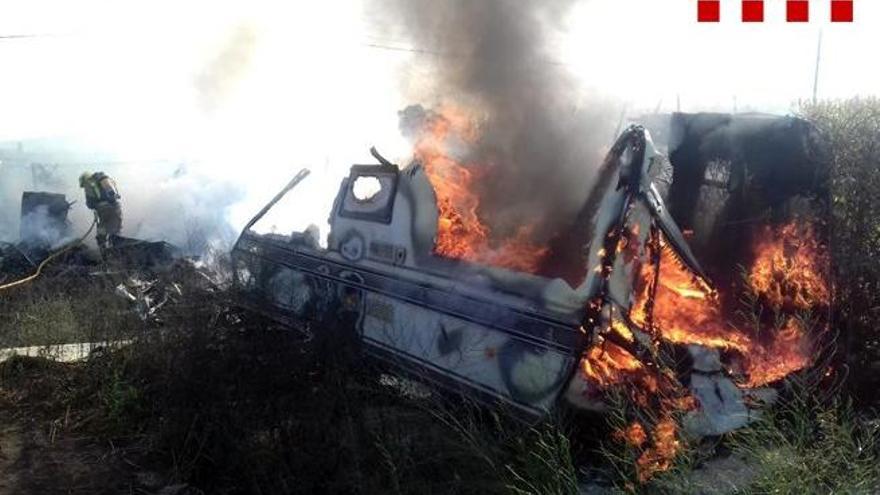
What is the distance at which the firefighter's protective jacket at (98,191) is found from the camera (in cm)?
1204

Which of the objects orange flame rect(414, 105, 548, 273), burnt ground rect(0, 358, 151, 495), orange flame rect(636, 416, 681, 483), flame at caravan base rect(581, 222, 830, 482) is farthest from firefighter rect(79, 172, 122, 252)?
orange flame rect(636, 416, 681, 483)

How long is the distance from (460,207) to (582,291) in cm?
158

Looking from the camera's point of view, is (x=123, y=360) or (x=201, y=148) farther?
(x=201, y=148)

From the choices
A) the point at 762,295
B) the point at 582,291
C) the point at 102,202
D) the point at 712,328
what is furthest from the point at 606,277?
the point at 102,202

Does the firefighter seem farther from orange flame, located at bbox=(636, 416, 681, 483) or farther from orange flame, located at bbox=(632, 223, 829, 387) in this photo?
orange flame, located at bbox=(636, 416, 681, 483)

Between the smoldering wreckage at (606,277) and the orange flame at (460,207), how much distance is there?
0.02 metres

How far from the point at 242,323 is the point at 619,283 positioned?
283 centimetres

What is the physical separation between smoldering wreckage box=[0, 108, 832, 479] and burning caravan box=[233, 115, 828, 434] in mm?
11

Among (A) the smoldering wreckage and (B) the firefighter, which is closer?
(A) the smoldering wreckage

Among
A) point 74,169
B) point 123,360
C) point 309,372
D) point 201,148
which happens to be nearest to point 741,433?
point 309,372

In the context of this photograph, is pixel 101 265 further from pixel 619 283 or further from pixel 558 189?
pixel 619 283

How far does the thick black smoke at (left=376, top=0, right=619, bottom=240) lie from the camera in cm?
555

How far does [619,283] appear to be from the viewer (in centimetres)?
387

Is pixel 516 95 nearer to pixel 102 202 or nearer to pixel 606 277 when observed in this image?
pixel 606 277
